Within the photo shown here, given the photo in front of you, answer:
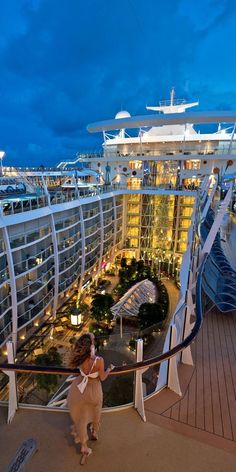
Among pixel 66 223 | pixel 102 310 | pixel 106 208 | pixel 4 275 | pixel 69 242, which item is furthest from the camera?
pixel 106 208

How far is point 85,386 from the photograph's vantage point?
2.42 metres

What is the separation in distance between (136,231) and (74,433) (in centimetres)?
2438

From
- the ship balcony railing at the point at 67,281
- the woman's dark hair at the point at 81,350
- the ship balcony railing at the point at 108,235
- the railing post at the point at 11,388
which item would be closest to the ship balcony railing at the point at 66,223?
the ship balcony railing at the point at 67,281

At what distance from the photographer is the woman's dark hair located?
7.90ft

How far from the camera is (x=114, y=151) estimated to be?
103 ft

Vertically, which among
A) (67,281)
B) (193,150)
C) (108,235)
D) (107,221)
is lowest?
(67,281)

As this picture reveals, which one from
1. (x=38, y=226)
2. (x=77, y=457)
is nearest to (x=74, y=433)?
(x=77, y=457)

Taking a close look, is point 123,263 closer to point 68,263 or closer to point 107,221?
point 107,221

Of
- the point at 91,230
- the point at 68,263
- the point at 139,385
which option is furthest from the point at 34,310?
the point at 139,385

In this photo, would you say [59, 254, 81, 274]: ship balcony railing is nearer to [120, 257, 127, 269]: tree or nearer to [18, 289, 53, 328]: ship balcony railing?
[18, 289, 53, 328]: ship balcony railing

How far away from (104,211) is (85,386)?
19.5 m

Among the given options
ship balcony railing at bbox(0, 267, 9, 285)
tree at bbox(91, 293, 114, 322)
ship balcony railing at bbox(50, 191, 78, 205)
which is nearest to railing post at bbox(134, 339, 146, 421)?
ship balcony railing at bbox(0, 267, 9, 285)

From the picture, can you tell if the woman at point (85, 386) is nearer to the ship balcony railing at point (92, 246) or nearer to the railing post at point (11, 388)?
the railing post at point (11, 388)

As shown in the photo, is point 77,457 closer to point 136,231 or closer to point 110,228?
point 110,228
